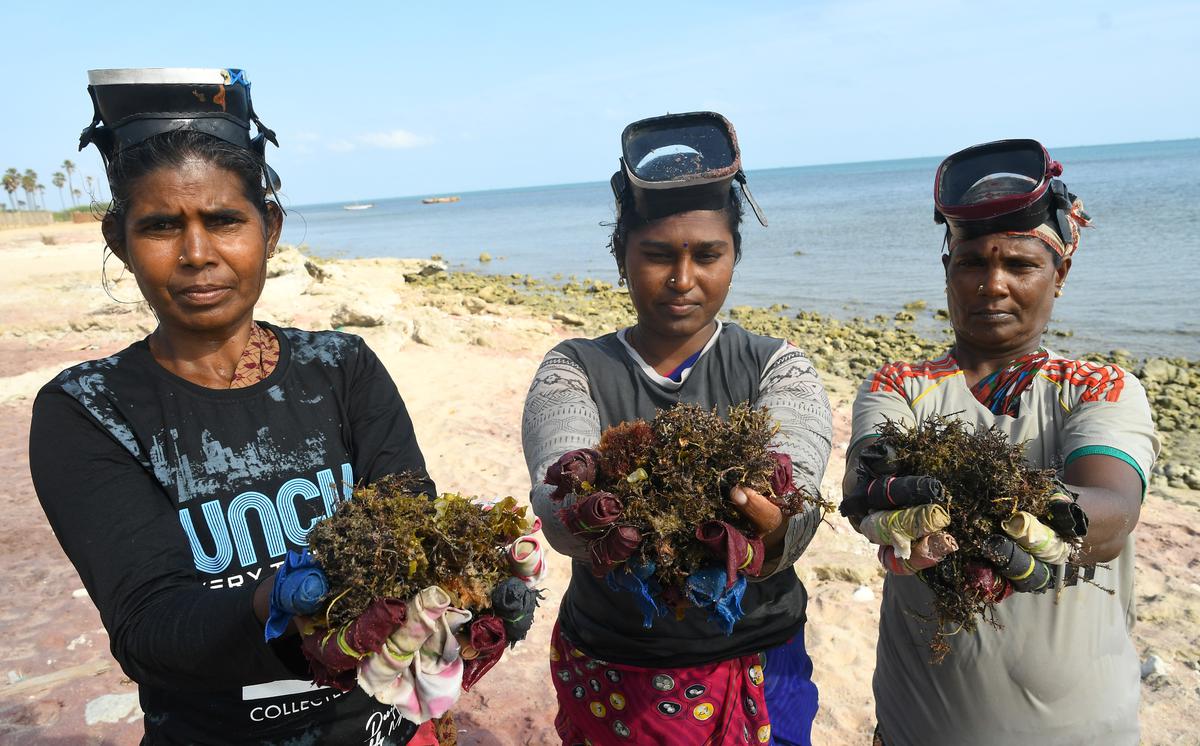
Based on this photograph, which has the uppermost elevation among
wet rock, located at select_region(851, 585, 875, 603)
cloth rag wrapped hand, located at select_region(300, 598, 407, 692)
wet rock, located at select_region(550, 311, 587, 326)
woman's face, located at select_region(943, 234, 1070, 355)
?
woman's face, located at select_region(943, 234, 1070, 355)

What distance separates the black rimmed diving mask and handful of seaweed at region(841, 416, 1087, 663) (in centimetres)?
92

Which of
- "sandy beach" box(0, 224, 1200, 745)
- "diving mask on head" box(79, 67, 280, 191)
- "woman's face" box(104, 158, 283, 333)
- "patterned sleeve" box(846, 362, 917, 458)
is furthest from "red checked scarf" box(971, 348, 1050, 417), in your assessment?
"diving mask on head" box(79, 67, 280, 191)

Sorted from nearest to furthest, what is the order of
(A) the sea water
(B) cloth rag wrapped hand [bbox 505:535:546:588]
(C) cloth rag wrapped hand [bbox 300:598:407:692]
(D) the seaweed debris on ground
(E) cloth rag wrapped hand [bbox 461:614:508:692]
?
(C) cloth rag wrapped hand [bbox 300:598:407:692]
(E) cloth rag wrapped hand [bbox 461:614:508:692]
(B) cloth rag wrapped hand [bbox 505:535:546:588]
(D) the seaweed debris on ground
(A) the sea water

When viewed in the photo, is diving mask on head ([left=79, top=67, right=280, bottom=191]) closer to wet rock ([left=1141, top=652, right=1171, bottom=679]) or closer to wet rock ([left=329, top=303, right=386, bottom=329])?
wet rock ([left=1141, top=652, right=1171, bottom=679])

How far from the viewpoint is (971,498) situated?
6.69 feet

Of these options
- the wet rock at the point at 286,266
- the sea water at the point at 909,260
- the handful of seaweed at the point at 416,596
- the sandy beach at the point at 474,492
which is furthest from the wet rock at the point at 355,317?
the handful of seaweed at the point at 416,596

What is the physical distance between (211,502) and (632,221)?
5.16ft

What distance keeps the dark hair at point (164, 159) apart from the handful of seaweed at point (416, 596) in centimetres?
114

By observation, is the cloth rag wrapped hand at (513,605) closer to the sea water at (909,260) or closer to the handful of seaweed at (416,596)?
the handful of seaweed at (416,596)

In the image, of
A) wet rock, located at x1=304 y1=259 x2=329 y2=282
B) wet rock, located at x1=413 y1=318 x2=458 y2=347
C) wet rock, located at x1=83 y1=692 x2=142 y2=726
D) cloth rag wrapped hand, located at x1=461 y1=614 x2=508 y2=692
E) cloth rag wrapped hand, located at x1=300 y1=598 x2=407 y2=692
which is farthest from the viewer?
wet rock, located at x1=304 y1=259 x2=329 y2=282

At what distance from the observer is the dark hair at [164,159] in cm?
219

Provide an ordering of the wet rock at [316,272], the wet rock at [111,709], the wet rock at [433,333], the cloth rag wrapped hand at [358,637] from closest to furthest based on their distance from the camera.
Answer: the cloth rag wrapped hand at [358,637], the wet rock at [111,709], the wet rock at [433,333], the wet rock at [316,272]

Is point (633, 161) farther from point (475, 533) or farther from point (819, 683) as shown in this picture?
point (819, 683)

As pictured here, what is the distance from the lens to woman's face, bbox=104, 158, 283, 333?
217 cm
